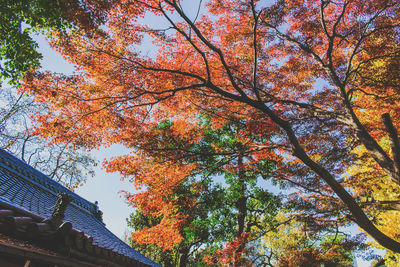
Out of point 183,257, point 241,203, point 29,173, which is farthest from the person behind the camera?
point 183,257

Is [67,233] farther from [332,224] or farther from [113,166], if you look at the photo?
[332,224]

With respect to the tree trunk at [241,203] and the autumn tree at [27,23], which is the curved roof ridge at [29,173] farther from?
the tree trunk at [241,203]

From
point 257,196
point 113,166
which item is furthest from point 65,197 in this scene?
point 257,196

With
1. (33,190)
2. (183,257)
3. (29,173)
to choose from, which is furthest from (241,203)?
(29,173)

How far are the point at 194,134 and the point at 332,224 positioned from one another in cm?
840

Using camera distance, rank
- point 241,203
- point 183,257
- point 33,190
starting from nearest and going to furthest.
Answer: point 33,190 < point 241,203 < point 183,257

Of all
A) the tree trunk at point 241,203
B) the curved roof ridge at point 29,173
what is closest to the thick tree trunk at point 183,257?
the tree trunk at point 241,203

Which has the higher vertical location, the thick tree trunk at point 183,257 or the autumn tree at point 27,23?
the autumn tree at point 27,23

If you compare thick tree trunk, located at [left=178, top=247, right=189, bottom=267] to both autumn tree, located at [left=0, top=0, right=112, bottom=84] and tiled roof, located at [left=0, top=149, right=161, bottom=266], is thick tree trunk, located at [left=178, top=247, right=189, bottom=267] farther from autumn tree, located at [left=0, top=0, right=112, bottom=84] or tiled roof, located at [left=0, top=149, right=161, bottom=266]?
autumn tree, located at [left=0, top=0, right=112, bottom=84]

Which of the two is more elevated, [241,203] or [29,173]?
[241,203]

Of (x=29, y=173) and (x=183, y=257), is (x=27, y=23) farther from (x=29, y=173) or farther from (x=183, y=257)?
(x=183, y=257)

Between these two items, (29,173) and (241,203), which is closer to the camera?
(29,173)

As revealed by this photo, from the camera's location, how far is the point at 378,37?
6.98 metres

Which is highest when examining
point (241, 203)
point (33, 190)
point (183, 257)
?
point (241, 203)
